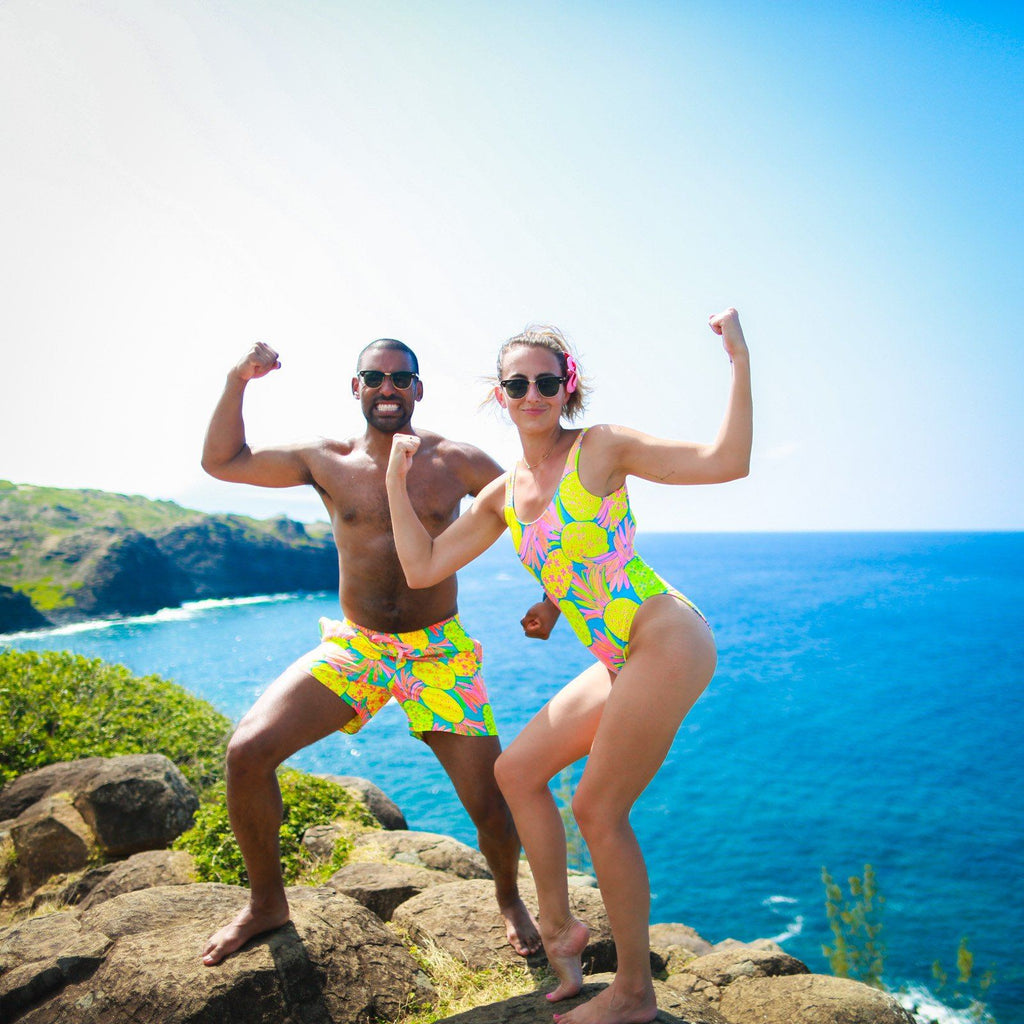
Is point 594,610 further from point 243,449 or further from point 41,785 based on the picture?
point 41,785

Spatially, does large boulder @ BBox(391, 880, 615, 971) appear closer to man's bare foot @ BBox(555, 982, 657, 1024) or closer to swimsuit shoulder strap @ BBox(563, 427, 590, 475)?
man's bare foot @ BBox(555, 982, 657, 1024)

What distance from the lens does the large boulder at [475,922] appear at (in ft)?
14.0

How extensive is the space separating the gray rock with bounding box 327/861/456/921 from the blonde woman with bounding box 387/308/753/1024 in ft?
6.74

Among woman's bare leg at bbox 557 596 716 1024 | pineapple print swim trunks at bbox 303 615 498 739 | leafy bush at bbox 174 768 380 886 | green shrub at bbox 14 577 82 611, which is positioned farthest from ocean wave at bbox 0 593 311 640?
woman's bare leg at bbox 557 596 716 1024

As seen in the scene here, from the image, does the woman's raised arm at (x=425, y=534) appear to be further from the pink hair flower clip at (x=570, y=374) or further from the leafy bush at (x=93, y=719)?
the leafy bush at (x=93, y=719)

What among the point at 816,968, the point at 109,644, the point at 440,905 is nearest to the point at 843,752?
the point at 816,968

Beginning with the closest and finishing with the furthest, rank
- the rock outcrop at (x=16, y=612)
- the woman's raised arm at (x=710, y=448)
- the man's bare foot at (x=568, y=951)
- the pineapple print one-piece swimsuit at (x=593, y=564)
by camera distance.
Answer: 1. the woman's raised arm at (x=710, y=448)
2. the pineapple print one-piece swimsuit at (x=593, y=564)
3. the man's bare foot at (x=568, y=951)
4. the rock outcrop at (x=16, y=612)

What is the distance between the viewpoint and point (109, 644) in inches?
2530

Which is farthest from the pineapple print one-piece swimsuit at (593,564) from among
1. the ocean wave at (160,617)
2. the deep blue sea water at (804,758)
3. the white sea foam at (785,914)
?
the ocean wave at (160,617)

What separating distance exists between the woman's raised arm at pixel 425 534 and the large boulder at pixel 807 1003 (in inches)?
107

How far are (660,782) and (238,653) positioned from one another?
130ft

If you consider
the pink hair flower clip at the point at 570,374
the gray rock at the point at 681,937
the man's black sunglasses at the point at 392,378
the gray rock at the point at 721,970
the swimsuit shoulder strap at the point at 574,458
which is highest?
the man's black sunglasses at the point at 392,378

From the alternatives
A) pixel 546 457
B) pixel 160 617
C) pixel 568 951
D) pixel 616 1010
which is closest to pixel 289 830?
pixel 568 951

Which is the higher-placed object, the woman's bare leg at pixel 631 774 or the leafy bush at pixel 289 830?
the woman's bare leg at pixel 631 774
